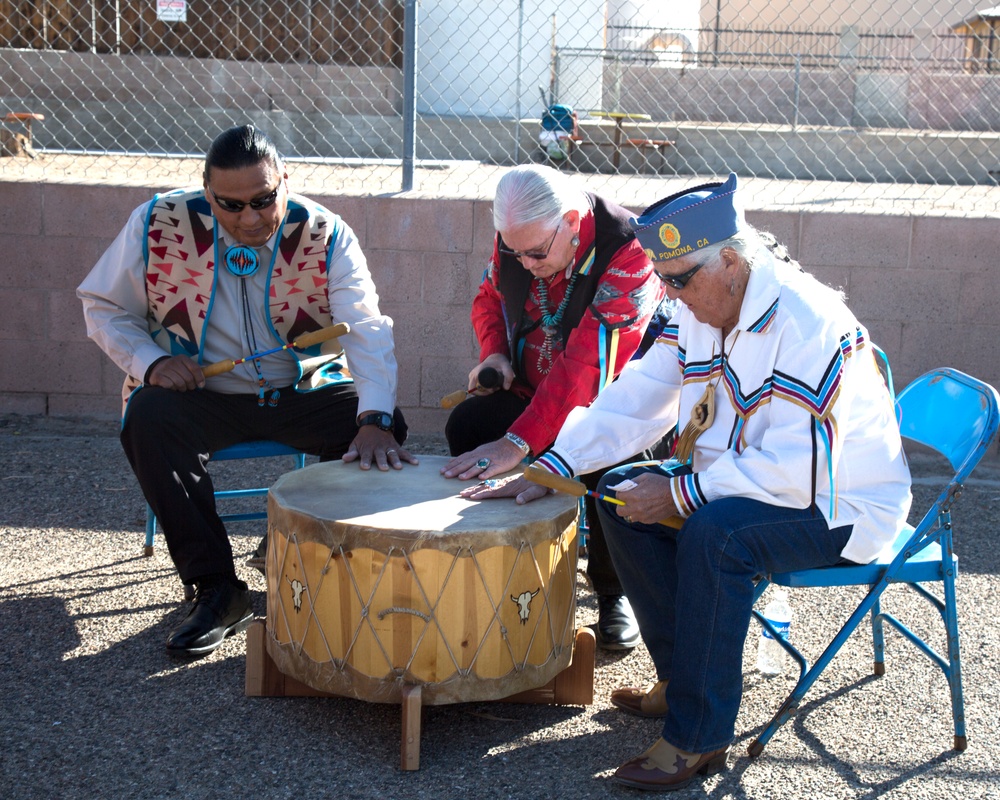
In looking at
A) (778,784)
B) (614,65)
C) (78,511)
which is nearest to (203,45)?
(614,65)

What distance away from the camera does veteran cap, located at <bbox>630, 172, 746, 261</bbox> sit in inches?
94.1

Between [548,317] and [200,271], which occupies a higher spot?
[200,271]

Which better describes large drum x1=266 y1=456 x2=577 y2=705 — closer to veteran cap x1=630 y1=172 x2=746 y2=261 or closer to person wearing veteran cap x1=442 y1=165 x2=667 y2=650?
person wearing veteran cap x1=442 y1=165 x2=667 y2=650

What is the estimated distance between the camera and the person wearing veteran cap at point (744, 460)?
236 centimetres

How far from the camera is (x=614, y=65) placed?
517 inches

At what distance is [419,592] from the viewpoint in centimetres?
246

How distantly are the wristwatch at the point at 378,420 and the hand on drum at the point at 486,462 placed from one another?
1.11 ft

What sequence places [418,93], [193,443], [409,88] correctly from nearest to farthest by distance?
[193,443] → [409,88] → [418,93]

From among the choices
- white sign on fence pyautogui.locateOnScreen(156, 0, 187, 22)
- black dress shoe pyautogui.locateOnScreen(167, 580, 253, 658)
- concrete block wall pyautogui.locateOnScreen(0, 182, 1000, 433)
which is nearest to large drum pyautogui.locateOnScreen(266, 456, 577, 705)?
black dress shoe pyautogui.locateOnScreen(167, 580, 253, 658)

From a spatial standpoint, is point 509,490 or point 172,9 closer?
point 509,490

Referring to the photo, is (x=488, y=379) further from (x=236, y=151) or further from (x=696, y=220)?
(x=696, y=220)

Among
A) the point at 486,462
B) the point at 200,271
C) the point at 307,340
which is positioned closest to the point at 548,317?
the point at 486,462

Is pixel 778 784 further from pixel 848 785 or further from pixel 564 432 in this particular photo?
pixel 564 432

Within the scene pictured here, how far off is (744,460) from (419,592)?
0.78 meters
